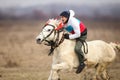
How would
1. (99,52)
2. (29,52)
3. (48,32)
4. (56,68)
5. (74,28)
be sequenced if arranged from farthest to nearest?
(29,52) < (99,52) < (74,28) < (48,32) < (56,68)

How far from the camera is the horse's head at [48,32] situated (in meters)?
10.4

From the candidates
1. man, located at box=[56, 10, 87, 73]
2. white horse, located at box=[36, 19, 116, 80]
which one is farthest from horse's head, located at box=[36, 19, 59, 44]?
man, located at box=[56, 10, 87, 73]

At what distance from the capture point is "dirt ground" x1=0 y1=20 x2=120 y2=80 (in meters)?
13.9

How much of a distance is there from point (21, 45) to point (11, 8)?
5.22 m

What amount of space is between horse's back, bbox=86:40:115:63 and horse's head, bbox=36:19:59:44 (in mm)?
1096

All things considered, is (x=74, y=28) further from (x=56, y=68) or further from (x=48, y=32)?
(x=56, y=68)

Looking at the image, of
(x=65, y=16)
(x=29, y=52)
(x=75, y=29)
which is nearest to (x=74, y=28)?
(x=75, y=29)

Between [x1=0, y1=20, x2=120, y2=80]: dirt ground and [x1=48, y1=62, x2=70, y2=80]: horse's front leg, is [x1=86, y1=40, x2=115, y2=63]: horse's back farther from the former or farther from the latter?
[x1=0, y1=20, x2=120, y2=80]: dirt ground

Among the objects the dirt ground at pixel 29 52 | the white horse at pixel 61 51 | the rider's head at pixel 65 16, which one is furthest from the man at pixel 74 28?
the dirt ground at pixel 29 52

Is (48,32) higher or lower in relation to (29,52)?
higher

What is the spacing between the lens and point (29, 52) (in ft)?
75.8

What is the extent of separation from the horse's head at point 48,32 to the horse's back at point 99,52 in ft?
3.60

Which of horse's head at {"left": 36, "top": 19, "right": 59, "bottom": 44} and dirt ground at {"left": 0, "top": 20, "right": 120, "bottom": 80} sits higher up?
horse's head at {"left": 36, "top": 19, "right": 59, "bottom": 44}

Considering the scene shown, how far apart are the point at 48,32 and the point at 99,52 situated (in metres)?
1.70
